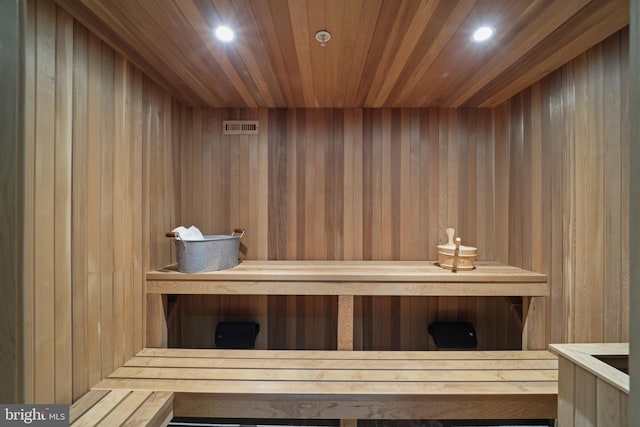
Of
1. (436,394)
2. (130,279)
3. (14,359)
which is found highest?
(130,279)

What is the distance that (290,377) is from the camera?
138 centimetres

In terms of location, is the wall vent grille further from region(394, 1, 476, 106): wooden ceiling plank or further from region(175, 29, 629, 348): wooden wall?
region(394, 1, 476, 106): wooden ceiling plank

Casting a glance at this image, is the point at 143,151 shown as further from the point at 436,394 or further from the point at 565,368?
the point at 565,368

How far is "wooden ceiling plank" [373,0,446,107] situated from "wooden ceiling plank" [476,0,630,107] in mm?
642

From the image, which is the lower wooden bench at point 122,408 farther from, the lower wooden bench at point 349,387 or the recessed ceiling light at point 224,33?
the recessed ceiling light at point 224,33

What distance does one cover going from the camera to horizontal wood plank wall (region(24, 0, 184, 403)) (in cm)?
100

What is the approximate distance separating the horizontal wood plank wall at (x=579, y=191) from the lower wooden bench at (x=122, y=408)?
2156 mm

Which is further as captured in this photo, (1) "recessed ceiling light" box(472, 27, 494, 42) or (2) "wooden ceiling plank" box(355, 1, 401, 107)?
(1) "recessed ceiling light" box(472, 27, 494, 42)

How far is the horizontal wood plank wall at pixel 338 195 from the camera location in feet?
7.16

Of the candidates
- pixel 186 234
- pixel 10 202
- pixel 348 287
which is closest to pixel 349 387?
pixel 348 287

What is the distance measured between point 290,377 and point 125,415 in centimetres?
72

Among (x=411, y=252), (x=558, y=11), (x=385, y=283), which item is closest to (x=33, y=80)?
(x=385, y=283)

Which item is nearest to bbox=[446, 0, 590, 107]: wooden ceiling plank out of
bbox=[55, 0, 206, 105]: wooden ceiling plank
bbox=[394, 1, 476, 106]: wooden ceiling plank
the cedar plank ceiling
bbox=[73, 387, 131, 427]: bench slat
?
the cedar plank ceiling

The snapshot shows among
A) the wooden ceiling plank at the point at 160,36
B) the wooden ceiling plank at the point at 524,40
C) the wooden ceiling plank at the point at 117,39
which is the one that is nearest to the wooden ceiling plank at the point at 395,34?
the wooden ceiling plank at the point at 524,40
